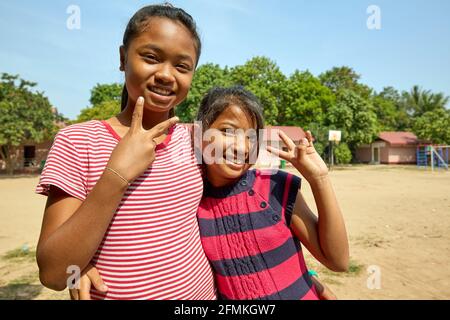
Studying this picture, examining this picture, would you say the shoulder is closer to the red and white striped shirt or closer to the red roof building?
the red and white striped shirt

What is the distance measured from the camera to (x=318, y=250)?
1.50m

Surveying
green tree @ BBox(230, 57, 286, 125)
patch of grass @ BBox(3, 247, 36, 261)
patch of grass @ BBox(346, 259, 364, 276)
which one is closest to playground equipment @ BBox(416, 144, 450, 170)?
green tree @ BBox(230, 57, 286, 125)

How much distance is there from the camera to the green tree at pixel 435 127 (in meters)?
29.3

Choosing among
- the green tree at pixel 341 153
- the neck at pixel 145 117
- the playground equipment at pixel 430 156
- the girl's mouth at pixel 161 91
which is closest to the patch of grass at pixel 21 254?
the neck at pixel 145 117

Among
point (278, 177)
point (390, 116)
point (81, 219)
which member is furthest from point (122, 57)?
point (390, 116)

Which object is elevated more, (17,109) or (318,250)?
(17,109)

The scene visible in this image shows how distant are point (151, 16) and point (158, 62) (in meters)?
0.21

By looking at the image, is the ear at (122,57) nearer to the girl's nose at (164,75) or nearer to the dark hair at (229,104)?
the girl's nose at (164,75)

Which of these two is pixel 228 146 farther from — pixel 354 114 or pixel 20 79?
pixel 354 114

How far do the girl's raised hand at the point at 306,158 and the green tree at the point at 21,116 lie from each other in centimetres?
2420

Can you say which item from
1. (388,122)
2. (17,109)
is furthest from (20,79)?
(388,122)

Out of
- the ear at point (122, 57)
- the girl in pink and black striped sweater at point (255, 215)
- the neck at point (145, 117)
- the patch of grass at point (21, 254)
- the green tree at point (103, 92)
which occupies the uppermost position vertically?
the green tree at point (103, 92)

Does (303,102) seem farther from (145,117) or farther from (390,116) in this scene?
(145,117)
